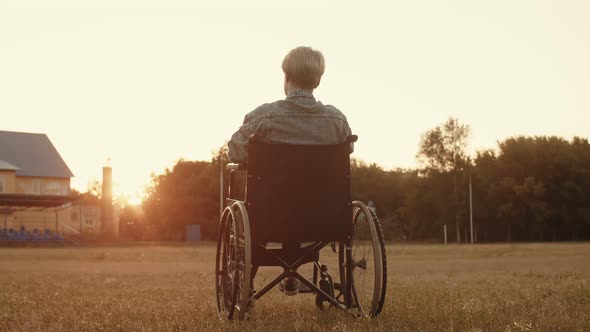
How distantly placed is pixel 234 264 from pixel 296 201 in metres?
0.61

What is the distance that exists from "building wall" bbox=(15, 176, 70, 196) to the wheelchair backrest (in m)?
63.5

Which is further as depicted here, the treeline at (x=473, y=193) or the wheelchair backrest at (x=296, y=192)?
the treeline at (x=473, y=193)

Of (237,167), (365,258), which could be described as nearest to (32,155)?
(237,167)

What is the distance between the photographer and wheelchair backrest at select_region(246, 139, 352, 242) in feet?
15.9

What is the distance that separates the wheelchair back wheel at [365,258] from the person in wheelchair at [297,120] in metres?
0.41

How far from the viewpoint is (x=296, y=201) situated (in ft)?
16.0

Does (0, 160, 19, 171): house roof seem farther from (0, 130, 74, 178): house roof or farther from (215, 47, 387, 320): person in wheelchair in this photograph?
(215, 47, 387, 320): person in wheelchair

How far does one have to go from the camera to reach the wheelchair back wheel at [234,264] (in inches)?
180

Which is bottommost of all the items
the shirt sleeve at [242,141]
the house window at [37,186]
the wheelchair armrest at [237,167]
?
the wheelchair armrest at [237,167]

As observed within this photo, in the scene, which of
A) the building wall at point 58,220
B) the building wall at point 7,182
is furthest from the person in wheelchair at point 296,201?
the building wall at point 7,182

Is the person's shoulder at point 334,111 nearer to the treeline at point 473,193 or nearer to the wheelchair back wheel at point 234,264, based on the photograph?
the wheelchair back wheel at point 234,264

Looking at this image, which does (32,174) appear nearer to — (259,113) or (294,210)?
(259,113)

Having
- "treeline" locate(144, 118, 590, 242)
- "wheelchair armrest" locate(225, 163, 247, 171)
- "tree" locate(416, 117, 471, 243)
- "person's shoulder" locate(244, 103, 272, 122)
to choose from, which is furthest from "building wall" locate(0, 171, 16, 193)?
"person's shoulder" locate(244, 103, 272, 122)

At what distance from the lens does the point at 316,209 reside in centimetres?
488
